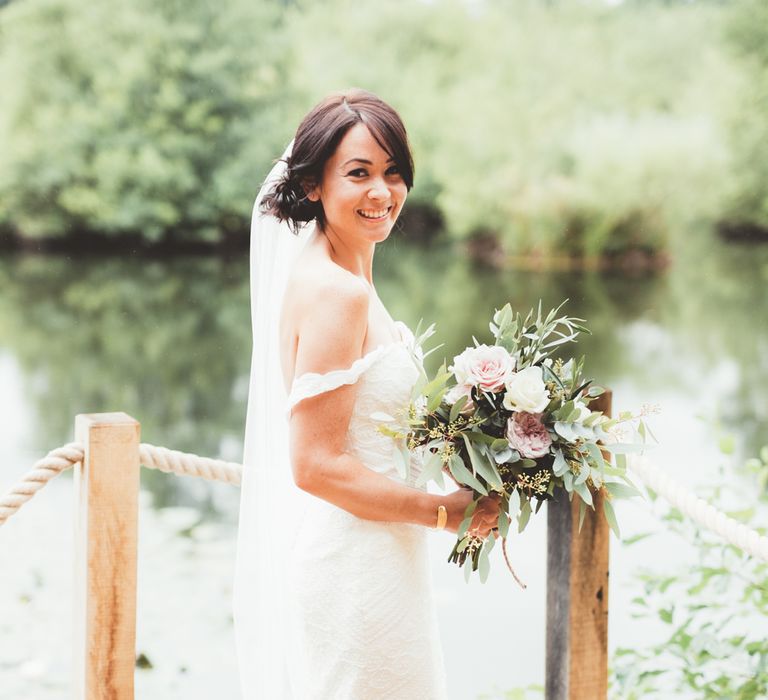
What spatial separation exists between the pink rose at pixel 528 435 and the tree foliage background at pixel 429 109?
13.6 m

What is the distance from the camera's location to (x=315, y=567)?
152cm

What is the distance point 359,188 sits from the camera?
4.99 feet

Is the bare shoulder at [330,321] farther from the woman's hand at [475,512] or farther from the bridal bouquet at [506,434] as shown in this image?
the woman's hand at [475,512]

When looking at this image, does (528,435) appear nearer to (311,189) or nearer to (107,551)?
(311,189)

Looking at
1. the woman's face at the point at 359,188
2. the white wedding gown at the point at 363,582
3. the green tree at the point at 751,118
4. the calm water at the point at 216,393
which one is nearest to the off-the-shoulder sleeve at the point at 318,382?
the white wedding gown at the point at 363,582

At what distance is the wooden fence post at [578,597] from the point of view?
1.86m

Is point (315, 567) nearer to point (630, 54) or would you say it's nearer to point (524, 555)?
point (524, 555)

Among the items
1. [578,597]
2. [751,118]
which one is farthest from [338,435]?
[751,118]

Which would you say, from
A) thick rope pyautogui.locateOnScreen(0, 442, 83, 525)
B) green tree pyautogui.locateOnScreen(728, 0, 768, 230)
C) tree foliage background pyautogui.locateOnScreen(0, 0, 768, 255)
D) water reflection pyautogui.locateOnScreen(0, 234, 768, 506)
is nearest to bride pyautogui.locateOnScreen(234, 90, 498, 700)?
thick rope pyautogui.locateOnScreen(0, 442, 83, 525)

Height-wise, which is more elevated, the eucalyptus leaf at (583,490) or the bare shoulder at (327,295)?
the bare shoulder at (327,295)

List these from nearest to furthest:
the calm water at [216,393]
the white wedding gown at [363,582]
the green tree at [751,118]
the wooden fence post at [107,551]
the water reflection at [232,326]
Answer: the white wedding gown at [363,582] → the wooden fence post at [107,551] → the calm water at [216,393] → the water reflection at [232,326] → the green tree at [751,118]

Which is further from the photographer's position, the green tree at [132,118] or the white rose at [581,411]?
the green tree at [132,118]

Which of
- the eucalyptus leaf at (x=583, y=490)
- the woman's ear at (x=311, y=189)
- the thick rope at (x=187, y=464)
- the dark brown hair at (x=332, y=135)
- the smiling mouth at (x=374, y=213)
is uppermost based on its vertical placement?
the dark brown hair at (x=332, y=135)

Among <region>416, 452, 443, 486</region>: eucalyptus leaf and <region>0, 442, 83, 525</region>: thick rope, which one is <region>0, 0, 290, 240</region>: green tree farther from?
<region>416, 452, 443, 486</region>: eucalyptus leaf
